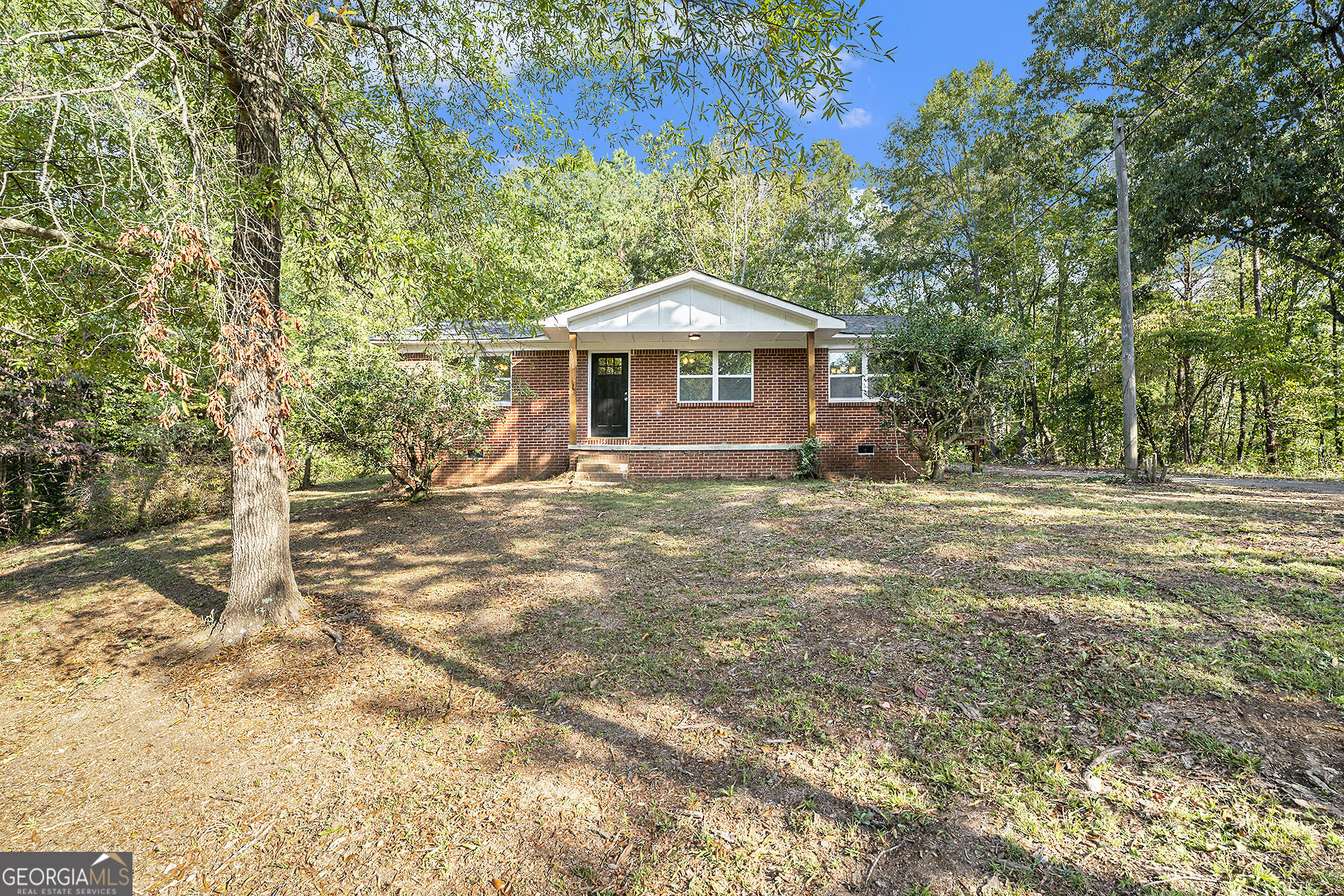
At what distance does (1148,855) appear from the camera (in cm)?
194

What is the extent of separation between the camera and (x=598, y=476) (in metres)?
10.8

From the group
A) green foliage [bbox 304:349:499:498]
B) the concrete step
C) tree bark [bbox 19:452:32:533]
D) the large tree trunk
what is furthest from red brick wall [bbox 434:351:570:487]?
tree bark [bbox 19:452:32:533]

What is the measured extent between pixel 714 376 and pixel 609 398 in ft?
8.34

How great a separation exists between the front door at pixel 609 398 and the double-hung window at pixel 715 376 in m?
1.40

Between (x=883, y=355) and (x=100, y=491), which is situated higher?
(x=883, y=355)

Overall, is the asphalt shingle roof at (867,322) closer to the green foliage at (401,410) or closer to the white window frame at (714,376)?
the white window frame at (714,376)

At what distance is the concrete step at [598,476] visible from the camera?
1067 centimetres

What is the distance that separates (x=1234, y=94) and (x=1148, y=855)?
543 inches

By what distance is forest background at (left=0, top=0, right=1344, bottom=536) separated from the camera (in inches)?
148

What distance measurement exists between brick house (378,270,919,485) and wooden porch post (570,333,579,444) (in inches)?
1.2

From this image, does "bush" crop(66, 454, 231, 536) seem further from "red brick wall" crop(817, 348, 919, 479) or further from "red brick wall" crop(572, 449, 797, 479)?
"red brick wall" crop(817, 348, 919, 479)

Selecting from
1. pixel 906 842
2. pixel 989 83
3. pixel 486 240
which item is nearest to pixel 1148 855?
pixel 906 842

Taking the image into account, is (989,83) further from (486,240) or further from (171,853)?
(171,853)

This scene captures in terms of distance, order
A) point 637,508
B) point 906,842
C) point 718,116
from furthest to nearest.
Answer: point 637,508
point 718,116
point 906,842
